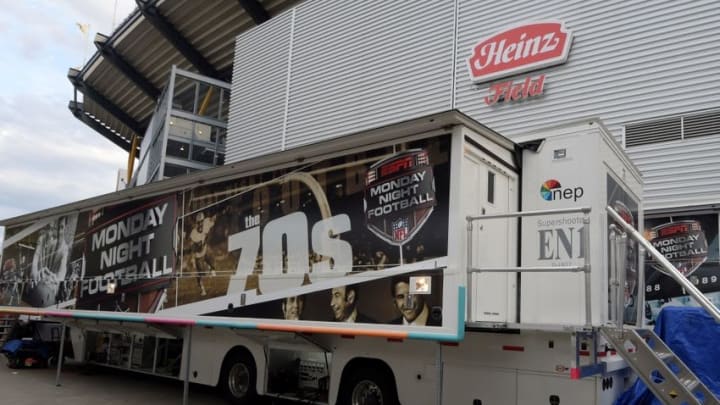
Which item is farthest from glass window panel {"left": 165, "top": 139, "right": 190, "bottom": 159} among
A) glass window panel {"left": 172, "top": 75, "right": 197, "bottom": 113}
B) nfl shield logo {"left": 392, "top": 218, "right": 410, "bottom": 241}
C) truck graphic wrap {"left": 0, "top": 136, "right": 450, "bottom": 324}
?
nfl shield logo {"left": 392, "top": 218, "right": 410, "bottom": 241}

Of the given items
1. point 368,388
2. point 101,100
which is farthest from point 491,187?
point 101,100

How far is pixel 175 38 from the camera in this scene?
88.6ft

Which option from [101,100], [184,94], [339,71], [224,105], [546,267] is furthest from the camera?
[101,100]

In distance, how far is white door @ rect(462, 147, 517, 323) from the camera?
5.88m

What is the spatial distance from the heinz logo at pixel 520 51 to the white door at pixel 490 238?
718cm

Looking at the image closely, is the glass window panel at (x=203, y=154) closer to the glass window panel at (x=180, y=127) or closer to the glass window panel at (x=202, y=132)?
the glass window panel at (x=202, y=132)

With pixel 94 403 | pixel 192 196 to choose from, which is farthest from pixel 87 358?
pixel 192 196

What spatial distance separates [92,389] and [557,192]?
9092mm

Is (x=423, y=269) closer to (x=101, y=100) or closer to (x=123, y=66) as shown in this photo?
(x=123, y=66)

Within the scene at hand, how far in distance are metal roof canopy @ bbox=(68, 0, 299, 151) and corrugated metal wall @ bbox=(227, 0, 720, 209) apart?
401cm

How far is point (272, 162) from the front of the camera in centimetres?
793

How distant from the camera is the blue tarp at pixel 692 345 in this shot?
19.2ft

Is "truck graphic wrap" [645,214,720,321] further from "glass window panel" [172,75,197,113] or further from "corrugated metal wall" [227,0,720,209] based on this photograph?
"glass window panel" [172,75,197,113]

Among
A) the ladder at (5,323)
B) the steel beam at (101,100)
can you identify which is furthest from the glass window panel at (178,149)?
the steel beam at (101,100)
